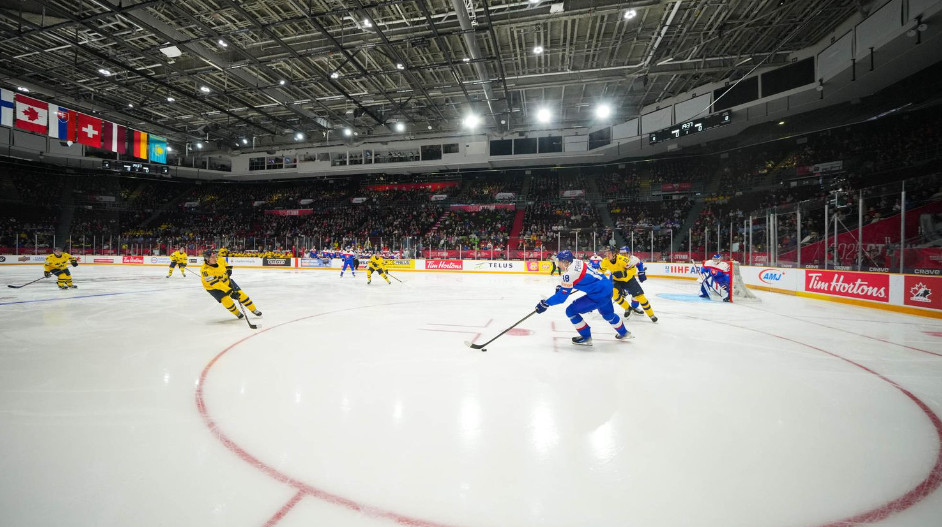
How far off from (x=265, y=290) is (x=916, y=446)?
13.2m

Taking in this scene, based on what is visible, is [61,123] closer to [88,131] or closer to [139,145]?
[88,131]

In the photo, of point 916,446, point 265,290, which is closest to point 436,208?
point 265,290

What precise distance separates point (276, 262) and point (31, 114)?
1269cm

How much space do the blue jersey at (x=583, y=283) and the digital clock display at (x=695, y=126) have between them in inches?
635

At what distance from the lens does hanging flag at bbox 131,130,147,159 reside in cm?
1835

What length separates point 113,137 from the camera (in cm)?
1723

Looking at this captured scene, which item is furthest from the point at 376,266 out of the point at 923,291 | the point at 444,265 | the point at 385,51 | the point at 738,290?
the point at 923,291

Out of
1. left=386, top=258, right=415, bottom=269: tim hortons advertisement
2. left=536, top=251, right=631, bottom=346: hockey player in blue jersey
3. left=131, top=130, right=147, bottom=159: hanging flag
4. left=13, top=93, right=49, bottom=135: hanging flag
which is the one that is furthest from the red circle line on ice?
left=131, top=130, right=147, bottom=159: hanging flag

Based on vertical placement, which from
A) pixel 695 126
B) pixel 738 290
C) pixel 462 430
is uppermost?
pixel 695 126

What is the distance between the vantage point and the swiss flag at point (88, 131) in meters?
15.8

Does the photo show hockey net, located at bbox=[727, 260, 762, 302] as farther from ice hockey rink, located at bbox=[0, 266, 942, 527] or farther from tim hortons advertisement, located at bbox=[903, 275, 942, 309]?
ice hockey rink, located at bbox=[0, 266, 942, 527]

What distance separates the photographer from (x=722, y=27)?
13828 mm

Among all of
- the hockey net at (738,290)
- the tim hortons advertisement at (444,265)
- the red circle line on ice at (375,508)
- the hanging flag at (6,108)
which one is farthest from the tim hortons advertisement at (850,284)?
the hanging flag at (6,108)

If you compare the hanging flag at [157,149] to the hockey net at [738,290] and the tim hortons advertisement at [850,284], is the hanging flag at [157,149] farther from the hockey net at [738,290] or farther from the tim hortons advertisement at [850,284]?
the tim hortons advertisement at [850,284]
